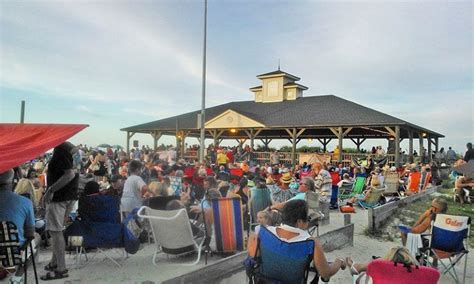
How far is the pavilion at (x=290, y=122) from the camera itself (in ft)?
67.4

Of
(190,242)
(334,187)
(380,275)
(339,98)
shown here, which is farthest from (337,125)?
(380,275)

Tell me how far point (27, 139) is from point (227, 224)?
275cm

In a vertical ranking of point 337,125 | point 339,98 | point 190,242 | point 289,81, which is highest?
point 289,81

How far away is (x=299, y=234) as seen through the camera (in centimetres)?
307

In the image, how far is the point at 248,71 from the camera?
106ft

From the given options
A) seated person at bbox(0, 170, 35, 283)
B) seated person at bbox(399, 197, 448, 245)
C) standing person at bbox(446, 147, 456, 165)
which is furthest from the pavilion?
seated person at bbox(0, 170, 35, 283)

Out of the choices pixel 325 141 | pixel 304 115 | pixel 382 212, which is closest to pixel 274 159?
pixel 304 115

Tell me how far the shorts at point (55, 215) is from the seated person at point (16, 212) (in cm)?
76

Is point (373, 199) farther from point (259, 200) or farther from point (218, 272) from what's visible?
point (218, 272)

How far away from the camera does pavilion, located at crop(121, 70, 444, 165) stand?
20547mm

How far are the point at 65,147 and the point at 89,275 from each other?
1.60 metres

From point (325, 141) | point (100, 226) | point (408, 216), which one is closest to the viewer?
point (100, 226)

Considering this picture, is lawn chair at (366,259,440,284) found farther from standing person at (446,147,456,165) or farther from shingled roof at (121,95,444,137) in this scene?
standing person at (446,147,456,165)

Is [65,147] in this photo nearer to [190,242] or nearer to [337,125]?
[190,242]
